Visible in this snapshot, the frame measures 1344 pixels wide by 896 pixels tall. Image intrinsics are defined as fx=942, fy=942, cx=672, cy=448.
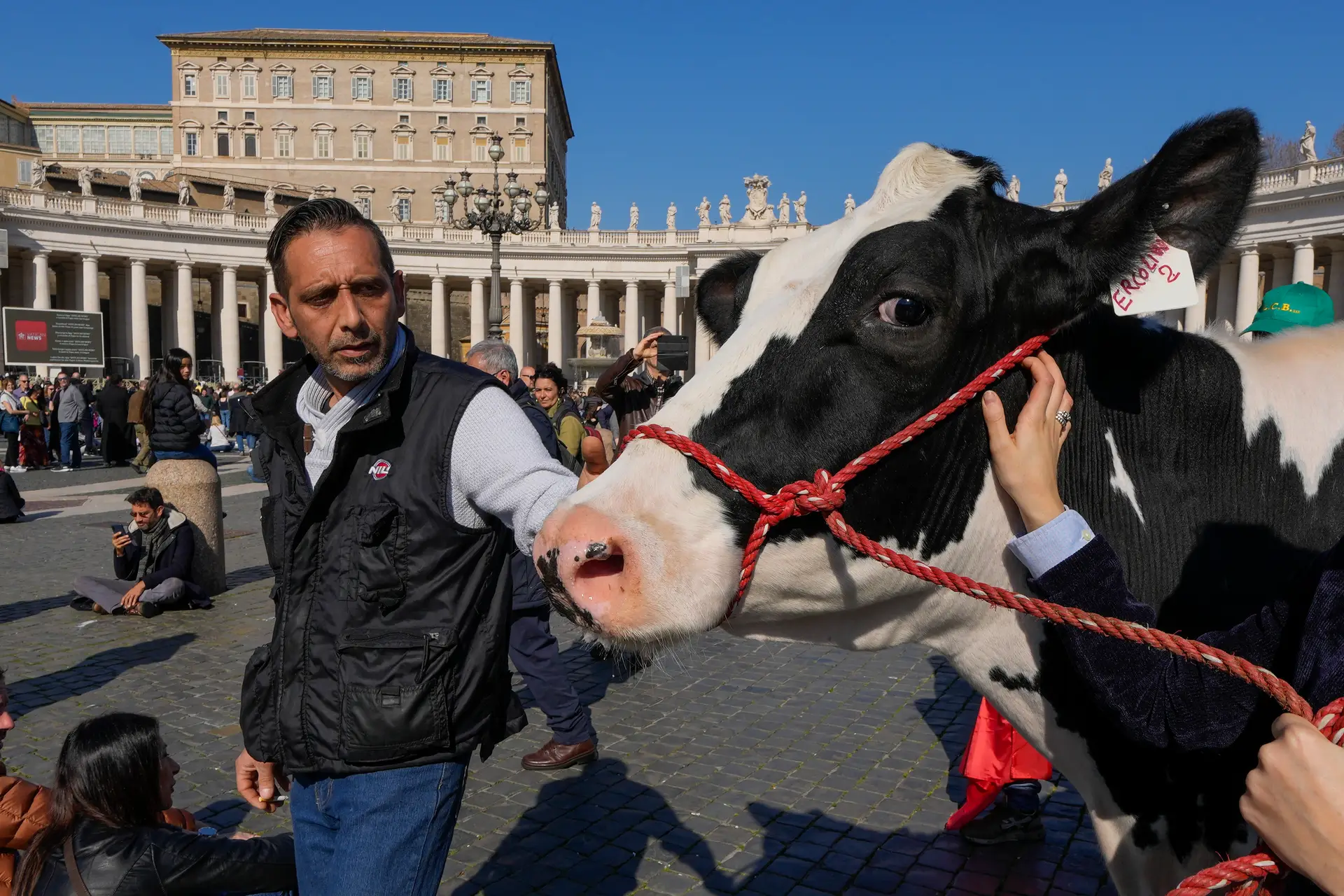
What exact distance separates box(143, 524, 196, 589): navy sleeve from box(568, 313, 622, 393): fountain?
22.5m

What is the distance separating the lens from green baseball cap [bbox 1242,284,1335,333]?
8.51ft

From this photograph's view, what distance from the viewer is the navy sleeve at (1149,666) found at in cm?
131

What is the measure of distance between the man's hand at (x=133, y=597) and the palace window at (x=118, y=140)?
82130mm

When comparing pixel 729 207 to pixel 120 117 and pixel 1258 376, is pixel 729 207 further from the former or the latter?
pixel 1258 376

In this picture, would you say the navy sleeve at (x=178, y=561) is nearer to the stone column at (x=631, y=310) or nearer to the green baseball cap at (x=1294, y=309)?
the green baseball cap at (x=1294, y=309)

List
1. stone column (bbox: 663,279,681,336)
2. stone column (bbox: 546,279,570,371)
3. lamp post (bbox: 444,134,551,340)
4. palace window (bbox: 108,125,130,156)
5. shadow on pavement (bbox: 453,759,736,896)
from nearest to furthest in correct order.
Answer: shadow on pavement (bbox: 453,759,736,896) < lamp post (bbox: 444,134,551,340) < stone column (bbox: 663,279,681,336) < stone column (bbox: 546,279,570,371) < palace window (bbox: 108,125,130,156)

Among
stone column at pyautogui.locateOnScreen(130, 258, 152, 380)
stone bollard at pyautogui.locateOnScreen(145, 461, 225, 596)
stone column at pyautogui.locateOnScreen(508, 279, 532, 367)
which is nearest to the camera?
stone bollard at pyautogui.locateOnScreen(145, 461, 225, 596)

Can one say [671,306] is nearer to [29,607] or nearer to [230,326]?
[230,326]

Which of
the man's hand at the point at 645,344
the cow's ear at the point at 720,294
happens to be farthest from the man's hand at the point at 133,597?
the cow's ear at the point at 720,294

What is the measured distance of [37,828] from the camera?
10.4ft

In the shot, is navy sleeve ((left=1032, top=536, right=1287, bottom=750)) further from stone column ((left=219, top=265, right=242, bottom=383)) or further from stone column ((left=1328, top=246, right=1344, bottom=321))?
stone column ((left=219, top=265, right=242, bottom=383))

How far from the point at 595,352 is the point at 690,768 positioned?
3431cm

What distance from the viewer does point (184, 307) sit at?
2058 inches

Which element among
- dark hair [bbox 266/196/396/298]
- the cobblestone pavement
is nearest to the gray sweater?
the cobblestone pavement
